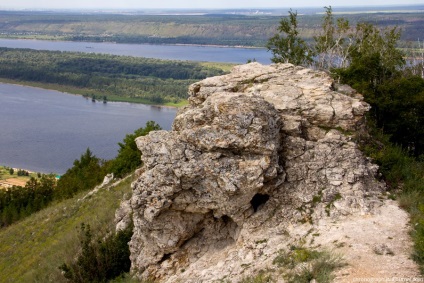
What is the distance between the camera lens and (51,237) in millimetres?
20219

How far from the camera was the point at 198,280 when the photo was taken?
11.3 metres

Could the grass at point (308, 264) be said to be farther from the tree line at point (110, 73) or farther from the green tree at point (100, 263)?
the tree line at point (110, 73)

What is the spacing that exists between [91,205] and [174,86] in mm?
101242

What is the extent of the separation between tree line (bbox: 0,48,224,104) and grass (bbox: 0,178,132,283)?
81975 millimetres

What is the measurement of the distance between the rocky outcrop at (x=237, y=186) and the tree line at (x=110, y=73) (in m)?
91.8

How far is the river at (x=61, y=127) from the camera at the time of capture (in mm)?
67688

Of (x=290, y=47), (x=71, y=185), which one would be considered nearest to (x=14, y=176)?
(x=71, y=185)

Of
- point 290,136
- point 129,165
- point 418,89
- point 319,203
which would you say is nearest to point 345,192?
point 319,203

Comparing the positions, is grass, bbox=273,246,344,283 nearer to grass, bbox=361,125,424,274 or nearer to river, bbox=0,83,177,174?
grass, bbox=361,125,424,274

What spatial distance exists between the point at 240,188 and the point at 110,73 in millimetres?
140158

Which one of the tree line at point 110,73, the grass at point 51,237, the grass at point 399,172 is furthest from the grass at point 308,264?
the tree line at point 110,73

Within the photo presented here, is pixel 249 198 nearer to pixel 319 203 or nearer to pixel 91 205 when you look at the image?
pixel 319 203

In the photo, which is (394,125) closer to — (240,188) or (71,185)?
(240,188)

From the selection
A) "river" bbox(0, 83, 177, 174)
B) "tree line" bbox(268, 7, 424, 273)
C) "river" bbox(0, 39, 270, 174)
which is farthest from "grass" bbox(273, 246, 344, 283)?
"river" bbox(0, 39, 270, 174)
